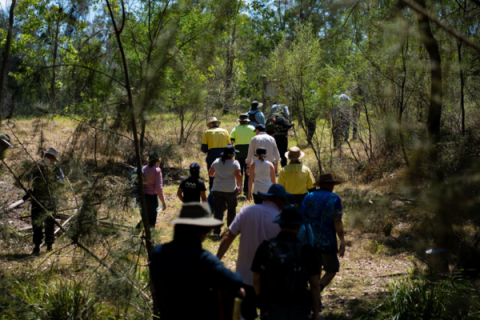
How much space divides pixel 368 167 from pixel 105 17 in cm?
785

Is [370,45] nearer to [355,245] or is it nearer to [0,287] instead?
[355,245]

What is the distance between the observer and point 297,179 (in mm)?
6523

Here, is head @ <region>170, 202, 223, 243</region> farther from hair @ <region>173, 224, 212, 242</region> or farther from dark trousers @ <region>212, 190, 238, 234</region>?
dark trousers @ <region>212, 190, 238, 234</region>

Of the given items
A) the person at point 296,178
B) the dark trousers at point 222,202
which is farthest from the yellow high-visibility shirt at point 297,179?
the dark trousers at point 222,202

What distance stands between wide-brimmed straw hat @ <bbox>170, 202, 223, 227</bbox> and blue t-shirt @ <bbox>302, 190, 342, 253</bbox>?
234 cm

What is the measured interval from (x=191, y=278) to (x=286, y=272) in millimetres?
944

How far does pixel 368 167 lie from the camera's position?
11.0 metres

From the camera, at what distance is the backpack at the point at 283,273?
3.42m

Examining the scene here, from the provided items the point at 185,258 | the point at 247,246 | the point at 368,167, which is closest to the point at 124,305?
the point at 247,246

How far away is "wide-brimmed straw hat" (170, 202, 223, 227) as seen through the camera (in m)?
2.90

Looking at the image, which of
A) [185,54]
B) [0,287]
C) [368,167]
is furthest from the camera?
[368,167]

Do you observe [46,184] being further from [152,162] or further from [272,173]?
[272,173]

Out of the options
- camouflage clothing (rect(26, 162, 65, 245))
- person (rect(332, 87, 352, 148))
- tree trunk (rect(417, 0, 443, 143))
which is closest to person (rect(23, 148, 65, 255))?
camouflage clothing (rect(26, 162, 65, 245))

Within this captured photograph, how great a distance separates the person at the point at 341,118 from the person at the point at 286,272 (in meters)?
8.05
